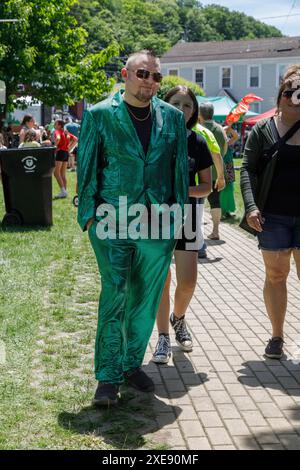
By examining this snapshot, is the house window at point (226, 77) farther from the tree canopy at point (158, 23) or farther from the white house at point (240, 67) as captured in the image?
the tree canopy at point (158, 23)

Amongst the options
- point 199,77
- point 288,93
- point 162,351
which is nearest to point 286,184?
point 288,93

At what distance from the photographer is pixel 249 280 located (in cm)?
796

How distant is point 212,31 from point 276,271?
10112 cm

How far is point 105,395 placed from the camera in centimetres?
408

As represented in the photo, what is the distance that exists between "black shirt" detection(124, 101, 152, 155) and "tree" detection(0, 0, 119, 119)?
618 inches

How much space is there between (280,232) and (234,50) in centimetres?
6477

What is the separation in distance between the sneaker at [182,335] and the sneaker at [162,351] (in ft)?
0.78

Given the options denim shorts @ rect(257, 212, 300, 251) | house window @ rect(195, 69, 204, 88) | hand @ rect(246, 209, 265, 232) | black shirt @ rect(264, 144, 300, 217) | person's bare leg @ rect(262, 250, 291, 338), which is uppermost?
black shirt @ rect(264, 144, 300, 217)

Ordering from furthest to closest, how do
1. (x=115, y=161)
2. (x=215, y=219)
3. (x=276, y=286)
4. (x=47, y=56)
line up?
(x=47, y=56) → (x=215, y=219) → (x=276, y=286) → (x=115, y=161)

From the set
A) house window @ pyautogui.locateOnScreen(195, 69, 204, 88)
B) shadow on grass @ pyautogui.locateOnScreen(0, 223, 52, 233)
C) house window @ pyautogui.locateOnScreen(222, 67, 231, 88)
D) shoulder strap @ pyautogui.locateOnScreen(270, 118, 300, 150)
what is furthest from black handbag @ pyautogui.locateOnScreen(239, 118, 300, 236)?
house window @ pyautogui.locateOnScreen(195, 69, 204, 88)

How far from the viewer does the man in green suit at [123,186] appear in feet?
13.3

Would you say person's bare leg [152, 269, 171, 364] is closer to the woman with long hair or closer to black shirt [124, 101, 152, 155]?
the woman with long hair

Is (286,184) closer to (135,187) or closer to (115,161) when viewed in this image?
(135,187)

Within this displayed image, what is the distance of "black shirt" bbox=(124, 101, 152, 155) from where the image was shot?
4.12m
